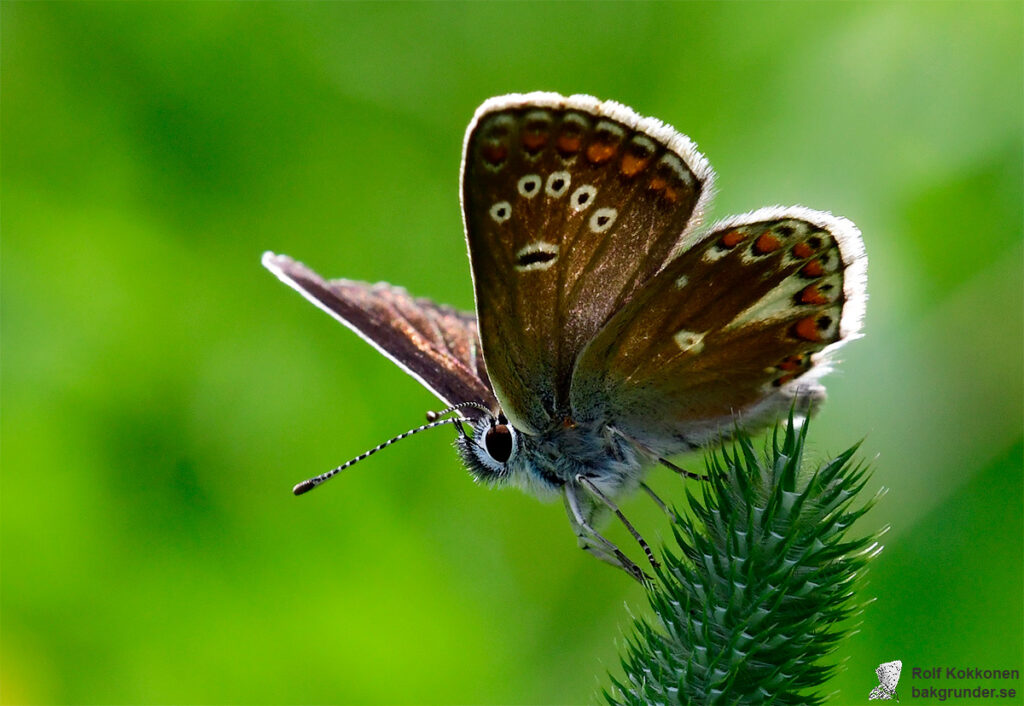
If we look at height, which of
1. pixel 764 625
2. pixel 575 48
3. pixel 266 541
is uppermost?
pixel 575 48

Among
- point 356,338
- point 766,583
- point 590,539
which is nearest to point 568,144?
point 590,539

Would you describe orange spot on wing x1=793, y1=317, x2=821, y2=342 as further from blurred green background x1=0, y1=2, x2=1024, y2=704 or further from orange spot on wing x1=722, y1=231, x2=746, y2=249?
blurred green background x1=0, y1=2, x2=1024, y2=704

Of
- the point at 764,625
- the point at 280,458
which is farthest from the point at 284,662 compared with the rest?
the point at 764,625

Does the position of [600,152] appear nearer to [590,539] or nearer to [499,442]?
[499,442]

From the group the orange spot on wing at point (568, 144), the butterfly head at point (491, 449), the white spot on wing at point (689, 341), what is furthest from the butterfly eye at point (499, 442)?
the orange spot on wing at point (568, 144)

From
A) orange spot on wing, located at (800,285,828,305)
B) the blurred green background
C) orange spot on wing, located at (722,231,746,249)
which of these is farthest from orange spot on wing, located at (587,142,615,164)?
the blurred green background

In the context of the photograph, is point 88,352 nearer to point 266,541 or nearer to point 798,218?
point 266,541

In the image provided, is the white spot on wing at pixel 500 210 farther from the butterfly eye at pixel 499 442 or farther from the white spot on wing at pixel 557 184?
the butterfly eye at pixel 499 442

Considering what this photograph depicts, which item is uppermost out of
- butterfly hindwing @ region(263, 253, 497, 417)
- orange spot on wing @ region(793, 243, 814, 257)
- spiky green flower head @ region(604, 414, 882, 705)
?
butterfly hindwing @ region(263, 253, 497, 417)
